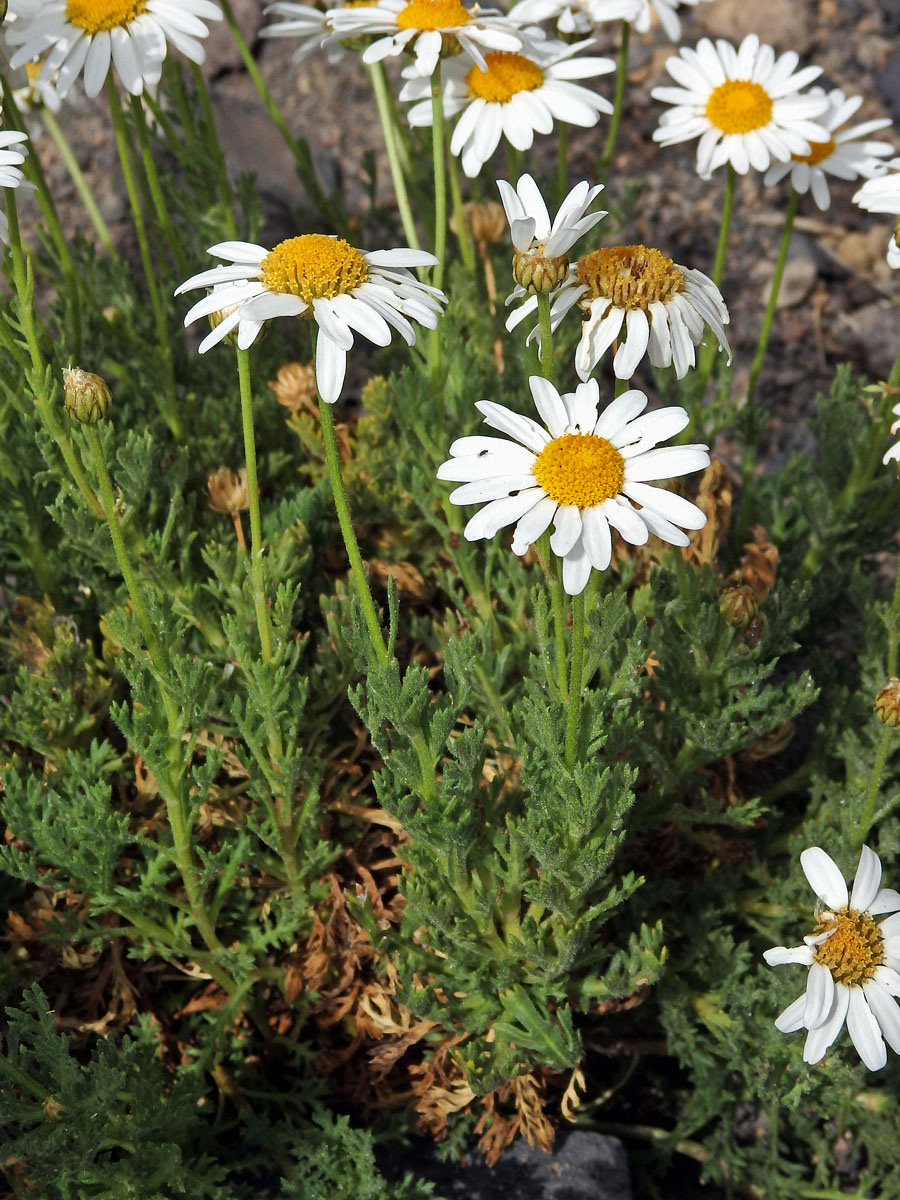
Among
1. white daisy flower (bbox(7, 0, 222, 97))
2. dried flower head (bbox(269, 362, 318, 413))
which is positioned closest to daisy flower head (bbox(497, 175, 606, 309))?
white daisy flower (bbox(7, 0, 222, 97))

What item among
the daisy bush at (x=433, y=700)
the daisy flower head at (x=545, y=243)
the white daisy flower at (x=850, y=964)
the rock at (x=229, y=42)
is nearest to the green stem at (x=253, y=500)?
the daisy bush at (x=433, y=700)

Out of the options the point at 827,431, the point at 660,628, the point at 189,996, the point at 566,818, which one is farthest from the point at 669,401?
the point at 189,996

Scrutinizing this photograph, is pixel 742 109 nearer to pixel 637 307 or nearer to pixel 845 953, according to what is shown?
pixel 637 307

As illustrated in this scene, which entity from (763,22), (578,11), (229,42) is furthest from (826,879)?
(229,42)

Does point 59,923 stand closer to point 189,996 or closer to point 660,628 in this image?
point 189,996

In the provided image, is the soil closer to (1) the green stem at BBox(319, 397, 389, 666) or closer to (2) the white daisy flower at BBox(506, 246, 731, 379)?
(2) the white daisy flower at BBox(506, 246, 731, 379)

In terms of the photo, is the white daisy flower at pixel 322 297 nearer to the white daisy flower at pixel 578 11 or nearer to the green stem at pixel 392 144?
the green stem at pixel 392 144
